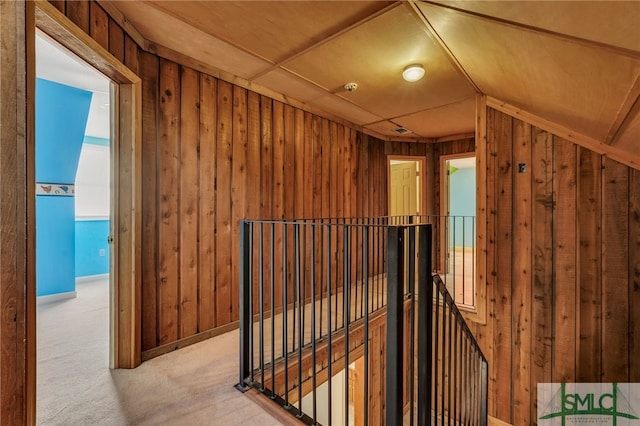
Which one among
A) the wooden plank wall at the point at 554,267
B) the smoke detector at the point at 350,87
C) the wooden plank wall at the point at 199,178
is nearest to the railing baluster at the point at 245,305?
the wooden plank wall at the point at 199,178

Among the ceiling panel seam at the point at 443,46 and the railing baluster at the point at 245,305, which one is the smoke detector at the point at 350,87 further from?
the railing baluster at the point at 245,305

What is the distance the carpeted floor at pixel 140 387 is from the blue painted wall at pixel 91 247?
2595mm

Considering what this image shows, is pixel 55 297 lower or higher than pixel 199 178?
lower

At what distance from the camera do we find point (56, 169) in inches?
147

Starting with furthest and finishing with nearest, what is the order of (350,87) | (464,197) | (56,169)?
(464,197)
(56,169)
(350,87)

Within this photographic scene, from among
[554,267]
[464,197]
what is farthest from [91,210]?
[464,197]

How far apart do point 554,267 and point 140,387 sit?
3650 millimetres

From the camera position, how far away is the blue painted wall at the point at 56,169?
3.58 metres

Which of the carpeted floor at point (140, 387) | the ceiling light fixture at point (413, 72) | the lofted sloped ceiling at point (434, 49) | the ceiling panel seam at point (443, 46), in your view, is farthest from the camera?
the ceiling light fixture at point (413, 72)

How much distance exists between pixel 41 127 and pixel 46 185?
0.72 metres

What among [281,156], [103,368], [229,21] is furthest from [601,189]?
[103,368]

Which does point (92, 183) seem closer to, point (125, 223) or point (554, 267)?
point (125, 223)

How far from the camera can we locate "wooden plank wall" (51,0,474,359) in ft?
7.29

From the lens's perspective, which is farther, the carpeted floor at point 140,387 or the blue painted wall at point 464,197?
the blue painted wall at point 464,197
